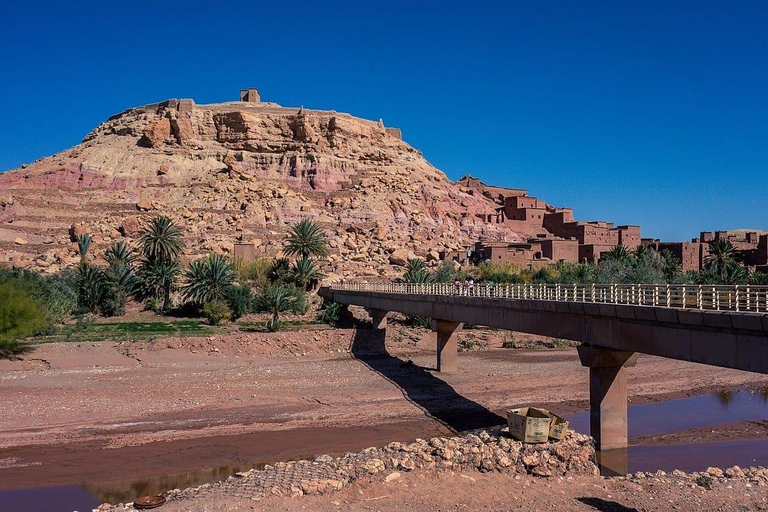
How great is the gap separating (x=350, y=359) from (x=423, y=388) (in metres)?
8.34

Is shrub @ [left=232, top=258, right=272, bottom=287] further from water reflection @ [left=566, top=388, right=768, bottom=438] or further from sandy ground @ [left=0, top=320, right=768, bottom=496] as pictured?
water reflection @ [left=566, top=388, right=768, bottom=438]

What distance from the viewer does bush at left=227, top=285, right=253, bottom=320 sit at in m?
46.8

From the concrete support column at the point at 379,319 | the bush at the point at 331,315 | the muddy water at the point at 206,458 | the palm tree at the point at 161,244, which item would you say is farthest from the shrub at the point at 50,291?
the muddy water at the point at 206,458

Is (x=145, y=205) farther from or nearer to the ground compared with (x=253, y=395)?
farther from the ground

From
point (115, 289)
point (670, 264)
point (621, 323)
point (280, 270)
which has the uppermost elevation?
point (670, 264)

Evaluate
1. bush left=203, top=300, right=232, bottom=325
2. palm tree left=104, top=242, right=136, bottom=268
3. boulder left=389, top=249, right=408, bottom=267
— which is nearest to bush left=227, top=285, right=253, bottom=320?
bush left=203, top=300, right=232, bottom=325

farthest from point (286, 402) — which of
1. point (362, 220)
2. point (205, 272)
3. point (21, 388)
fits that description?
point (362, 220)

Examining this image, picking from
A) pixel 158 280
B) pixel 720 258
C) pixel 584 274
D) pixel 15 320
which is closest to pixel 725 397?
pixel 584 274

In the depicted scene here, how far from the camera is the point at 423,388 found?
94.2 feet

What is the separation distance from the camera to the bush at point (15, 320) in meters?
31.1

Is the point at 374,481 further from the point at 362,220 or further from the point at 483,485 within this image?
the point at 362,220

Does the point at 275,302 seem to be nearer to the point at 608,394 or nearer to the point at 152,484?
→ the point at 152,484

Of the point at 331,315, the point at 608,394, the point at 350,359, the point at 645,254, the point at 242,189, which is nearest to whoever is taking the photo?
the point at 608,394

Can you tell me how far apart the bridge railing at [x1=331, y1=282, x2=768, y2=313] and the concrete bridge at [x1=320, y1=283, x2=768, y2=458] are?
4cm
